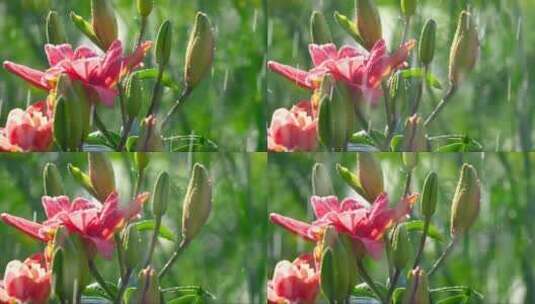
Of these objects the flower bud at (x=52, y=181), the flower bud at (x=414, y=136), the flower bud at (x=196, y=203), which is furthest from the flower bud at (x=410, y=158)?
the flower bud at (x=52, y=181)

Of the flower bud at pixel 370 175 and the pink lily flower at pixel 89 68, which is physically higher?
the pink lily flower at pixel 89 68

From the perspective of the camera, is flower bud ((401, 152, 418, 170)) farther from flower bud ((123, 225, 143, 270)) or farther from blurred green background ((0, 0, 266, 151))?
flower bud ((123, 225, 143, 270))

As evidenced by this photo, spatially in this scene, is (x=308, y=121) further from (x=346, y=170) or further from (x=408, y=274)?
(x=408, y=274)

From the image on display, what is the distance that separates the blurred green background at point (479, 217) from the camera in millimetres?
2922

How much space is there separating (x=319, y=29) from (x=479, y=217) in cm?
38

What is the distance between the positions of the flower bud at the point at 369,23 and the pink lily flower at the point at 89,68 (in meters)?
0.32

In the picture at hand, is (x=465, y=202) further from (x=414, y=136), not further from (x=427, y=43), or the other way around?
(x=427, y=43)

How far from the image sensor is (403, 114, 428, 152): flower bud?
292cm

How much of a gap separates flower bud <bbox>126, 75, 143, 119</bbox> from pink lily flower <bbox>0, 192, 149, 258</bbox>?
128 mm

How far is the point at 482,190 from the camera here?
9.61 feet

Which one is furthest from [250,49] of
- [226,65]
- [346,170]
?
[346,170]

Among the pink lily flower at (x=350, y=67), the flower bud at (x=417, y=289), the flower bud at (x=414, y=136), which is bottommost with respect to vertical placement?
the flower bud at (x=417, y=289)

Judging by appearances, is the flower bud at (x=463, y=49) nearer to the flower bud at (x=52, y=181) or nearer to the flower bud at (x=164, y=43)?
the flower bud at (x=164, y=43)

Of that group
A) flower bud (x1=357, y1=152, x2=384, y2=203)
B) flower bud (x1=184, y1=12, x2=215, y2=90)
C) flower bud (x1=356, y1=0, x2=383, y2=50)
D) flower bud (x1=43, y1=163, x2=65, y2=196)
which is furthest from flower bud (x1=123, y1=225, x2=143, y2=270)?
flower bud (x1=356, y1=0, x2=383, y2=50)
